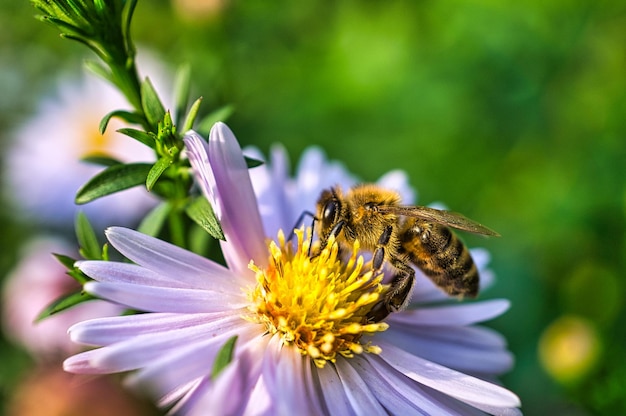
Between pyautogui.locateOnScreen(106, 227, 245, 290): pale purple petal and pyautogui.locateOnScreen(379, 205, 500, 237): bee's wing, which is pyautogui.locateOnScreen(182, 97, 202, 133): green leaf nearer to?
pyautogui.locateOnScreen(106, 227, 245, 290): pale purple petal

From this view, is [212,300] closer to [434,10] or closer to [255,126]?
[255,126]

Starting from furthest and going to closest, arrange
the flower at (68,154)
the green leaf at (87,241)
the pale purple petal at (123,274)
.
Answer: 1. the flower at (68,154)
2. the green leaf at (87,241)
3. the pale purple petal at (123,274)

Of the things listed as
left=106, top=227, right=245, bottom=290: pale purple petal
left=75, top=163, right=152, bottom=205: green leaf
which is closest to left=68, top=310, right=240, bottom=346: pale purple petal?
left=106, top=227, right=245, bottom=290: pale purple petal

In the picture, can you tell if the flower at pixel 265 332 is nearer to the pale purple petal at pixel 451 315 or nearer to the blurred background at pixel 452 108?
the pale purple petal at pixel 451 315

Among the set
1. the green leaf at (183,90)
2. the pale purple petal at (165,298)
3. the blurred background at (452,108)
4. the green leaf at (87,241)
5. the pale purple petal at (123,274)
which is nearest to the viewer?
the pale purple petal at (165,298)

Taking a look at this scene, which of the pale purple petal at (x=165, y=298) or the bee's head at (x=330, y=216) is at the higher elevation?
the bee's head at (x=330, y=216)

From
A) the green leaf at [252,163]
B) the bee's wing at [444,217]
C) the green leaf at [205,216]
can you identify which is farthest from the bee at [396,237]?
the green leaf at [205,216]

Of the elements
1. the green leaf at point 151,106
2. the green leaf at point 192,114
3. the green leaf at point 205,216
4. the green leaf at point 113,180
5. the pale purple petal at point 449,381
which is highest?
the green leaf at point 151,106

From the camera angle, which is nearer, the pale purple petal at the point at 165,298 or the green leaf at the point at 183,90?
the pale purple petal at the point at 165,298
